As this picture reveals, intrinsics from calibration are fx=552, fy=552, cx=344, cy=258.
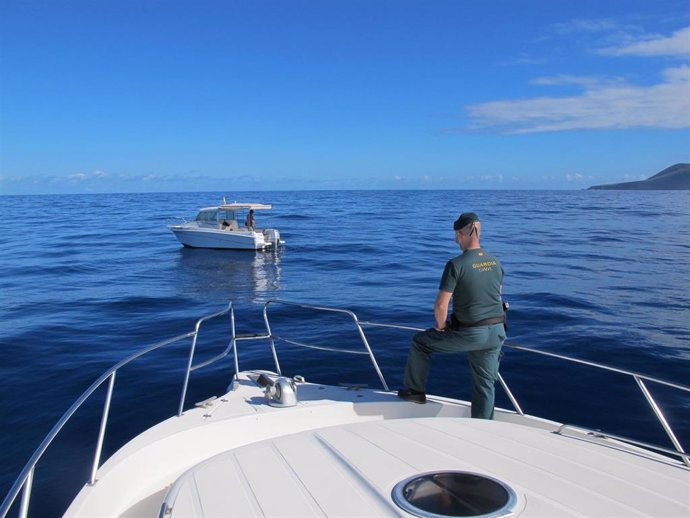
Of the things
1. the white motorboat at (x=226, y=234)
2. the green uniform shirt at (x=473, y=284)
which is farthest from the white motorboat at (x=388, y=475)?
the white motorboat at (x=226, y=234)

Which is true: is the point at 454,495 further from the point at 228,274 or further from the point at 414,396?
the point at 228,274

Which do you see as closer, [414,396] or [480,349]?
[480,349]

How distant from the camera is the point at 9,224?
4791cm

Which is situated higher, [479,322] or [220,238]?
[479,322]

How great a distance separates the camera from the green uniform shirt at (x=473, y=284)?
459 cm

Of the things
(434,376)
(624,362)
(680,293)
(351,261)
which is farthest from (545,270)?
(434,376)

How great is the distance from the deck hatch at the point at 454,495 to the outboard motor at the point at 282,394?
2263mm

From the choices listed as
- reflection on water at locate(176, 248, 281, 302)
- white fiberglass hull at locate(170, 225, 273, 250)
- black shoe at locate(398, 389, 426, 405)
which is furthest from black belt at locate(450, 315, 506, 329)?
white fiberglass hull at locate(170, 225, 273, 250)

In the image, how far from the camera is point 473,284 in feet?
15.1

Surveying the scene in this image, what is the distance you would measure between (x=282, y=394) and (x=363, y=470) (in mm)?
2054

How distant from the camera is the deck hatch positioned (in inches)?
103

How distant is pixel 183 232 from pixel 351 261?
38.8 ft

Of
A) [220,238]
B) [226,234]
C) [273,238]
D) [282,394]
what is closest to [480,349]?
[282,394]

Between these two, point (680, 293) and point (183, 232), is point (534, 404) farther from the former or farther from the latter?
point (183, 232)
